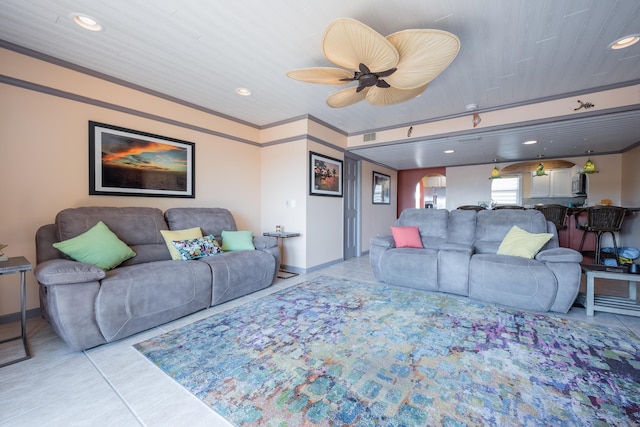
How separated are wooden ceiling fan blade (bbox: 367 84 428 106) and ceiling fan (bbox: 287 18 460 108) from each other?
11 mm

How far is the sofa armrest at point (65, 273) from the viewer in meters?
1.83

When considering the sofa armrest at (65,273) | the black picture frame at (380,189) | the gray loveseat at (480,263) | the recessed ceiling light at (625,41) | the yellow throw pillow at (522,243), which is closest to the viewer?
the sofa armrest at (65,273)

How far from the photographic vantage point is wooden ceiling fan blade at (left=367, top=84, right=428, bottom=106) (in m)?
2.55

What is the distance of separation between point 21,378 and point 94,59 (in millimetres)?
2788

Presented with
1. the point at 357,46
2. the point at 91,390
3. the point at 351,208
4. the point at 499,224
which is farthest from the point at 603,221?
the point at 91,390

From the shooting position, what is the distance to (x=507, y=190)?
22.6 ft

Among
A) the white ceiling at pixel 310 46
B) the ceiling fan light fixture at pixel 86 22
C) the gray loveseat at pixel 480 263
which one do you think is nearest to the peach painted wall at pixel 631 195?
the white ceiling at pixel 310 46

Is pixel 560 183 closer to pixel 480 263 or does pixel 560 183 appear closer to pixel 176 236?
pixel 480 263

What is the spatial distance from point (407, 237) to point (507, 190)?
15.8 feet

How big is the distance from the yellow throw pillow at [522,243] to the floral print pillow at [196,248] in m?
3.58

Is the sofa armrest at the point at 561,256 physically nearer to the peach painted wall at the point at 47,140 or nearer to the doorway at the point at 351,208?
the doorway at the point at 351,208

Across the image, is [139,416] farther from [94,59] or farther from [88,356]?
[94,59]

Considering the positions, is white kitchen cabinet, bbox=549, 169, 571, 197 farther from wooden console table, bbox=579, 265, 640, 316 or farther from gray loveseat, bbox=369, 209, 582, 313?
wooden console table, bbox=579, 265, 640, 316

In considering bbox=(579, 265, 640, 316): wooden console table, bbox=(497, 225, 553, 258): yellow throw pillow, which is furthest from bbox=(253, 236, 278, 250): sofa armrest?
bbox=(579, 265, 640, 316): wooden console table
